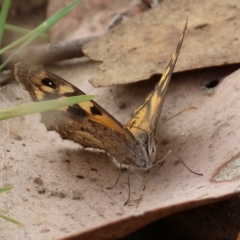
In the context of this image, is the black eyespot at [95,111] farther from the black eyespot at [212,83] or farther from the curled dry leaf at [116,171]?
the black eyespot at [212,83]

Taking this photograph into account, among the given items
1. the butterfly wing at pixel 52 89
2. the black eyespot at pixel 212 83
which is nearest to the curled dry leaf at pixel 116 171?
the black eyespot at pixel 212 83

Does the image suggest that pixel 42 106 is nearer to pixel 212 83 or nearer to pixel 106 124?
pixel 106 124

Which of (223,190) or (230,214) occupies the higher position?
(223,190)

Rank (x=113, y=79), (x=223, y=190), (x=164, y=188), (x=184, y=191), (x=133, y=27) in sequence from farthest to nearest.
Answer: (x=133, y=27)
(x=113, y=79)
(x=164, y=188)
(x=184, y=191)
(x=223, y=190)

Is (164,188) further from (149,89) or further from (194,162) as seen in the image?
(149,89)

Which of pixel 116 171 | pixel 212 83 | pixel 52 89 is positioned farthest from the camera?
pixel 212 83

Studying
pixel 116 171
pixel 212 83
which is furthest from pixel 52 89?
pixel 212 83

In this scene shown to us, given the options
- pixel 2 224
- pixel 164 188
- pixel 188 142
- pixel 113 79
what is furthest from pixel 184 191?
pixel 113 79
